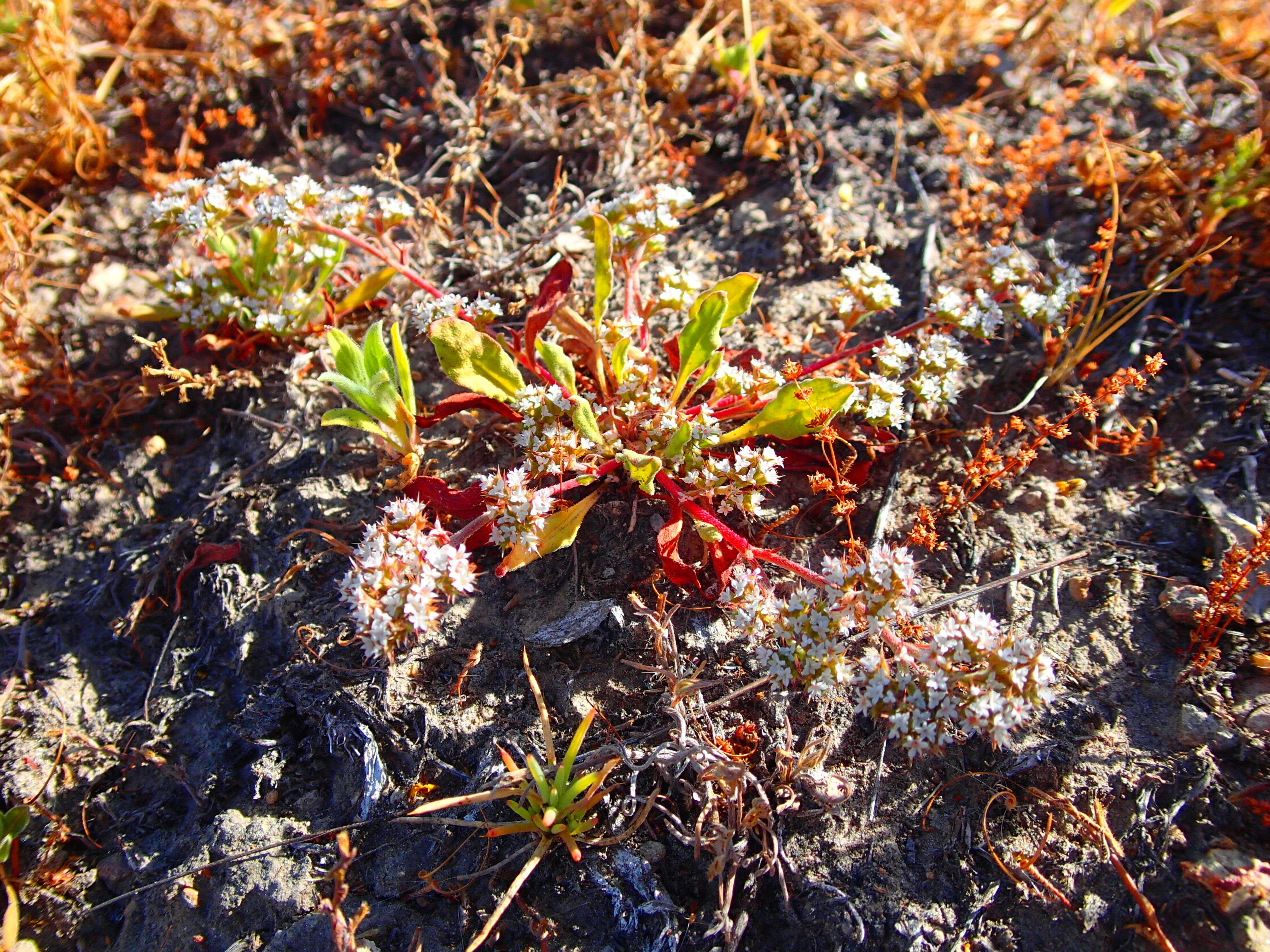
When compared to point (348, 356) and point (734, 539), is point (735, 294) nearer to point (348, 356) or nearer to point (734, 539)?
point (734, 539)

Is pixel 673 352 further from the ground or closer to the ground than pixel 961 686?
further from the ground

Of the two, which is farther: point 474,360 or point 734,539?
point 474,360

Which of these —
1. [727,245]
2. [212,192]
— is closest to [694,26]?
[727,245]

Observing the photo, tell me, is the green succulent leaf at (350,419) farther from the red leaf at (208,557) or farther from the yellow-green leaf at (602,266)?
the yellow-green leaf at (602,266)

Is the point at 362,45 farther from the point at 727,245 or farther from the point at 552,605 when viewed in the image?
the point at 552,605

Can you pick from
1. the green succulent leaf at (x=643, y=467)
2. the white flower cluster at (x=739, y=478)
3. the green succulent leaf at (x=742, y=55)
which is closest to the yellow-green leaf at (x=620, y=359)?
the green succulent leaf at (x=643, y=467)

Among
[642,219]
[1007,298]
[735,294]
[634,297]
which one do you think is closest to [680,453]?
[735,294]

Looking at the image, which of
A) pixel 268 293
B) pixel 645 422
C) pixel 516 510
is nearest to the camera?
pixel 516 510
